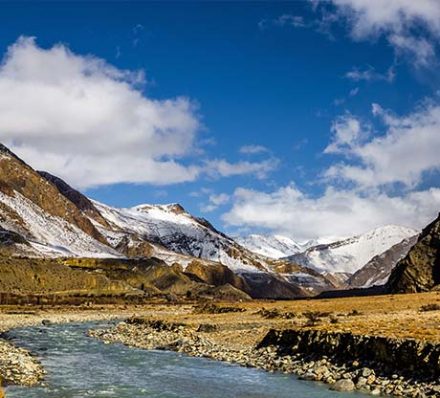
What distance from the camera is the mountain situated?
136000 millimetres

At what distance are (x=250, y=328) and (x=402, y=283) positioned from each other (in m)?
83.5

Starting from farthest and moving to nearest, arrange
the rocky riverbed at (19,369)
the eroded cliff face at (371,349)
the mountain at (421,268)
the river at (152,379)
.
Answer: the mountain at (421,268) < the rocky riverbed at (19,369) < the river at (152,379) < the eroded cliff face at (371,349)

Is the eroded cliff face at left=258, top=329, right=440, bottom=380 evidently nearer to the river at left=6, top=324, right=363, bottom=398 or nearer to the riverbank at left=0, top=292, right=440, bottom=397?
the riverbank at left=0, top=292, right=440, bottom=397

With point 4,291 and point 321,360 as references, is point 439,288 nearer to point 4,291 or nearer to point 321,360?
point 321,360

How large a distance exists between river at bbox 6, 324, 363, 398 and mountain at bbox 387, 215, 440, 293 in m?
95.1

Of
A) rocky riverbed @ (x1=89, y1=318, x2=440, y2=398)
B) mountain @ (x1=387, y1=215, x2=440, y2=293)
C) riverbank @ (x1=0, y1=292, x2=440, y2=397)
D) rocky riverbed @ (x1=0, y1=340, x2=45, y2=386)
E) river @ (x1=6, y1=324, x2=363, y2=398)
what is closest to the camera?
rocky riverbed @ (x1=89, y1=318, x2=440, y2=398)

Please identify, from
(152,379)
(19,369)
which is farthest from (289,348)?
(19,369)

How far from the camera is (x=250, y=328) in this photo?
6475 cm

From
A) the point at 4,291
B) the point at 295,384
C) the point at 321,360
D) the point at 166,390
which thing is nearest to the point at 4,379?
the point at 166,390

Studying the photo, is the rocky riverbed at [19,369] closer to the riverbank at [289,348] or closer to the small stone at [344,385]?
the riverbank at [289,348]

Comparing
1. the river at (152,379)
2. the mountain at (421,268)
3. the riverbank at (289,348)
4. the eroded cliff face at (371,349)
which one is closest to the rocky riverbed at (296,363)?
the riverbank at (289,348)

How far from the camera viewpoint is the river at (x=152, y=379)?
109 feet

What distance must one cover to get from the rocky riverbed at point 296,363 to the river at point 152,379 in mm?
1157

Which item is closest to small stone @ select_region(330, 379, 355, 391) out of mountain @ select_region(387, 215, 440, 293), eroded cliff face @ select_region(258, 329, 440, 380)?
eroded cliff face @ select_region(258, 329, 440, 380)
